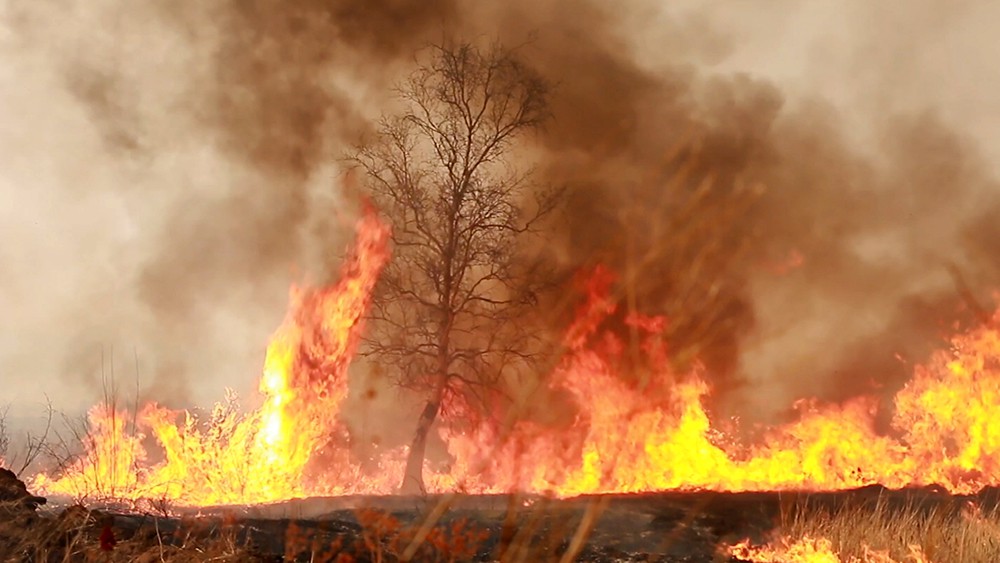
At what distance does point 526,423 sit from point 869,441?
7857mm

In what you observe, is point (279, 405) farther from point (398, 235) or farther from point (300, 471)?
point (398, 235)

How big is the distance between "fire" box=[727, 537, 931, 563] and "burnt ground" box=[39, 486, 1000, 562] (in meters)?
0.29

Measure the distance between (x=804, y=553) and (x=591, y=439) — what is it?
6122mm

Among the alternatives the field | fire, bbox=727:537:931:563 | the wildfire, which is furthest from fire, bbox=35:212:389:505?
fire, bbox=727:537:931:563

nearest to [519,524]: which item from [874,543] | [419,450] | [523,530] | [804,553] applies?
[523,530]

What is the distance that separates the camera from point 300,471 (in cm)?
1638

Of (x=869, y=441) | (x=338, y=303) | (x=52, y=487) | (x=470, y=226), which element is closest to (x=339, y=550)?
(x=52, y=487)

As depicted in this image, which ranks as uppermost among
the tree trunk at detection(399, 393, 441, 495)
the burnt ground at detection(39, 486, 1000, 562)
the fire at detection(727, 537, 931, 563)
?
the tree trunk at detection(399, 393, 441, 495)

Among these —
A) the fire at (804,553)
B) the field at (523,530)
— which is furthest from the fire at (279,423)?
the fire at (804,553)

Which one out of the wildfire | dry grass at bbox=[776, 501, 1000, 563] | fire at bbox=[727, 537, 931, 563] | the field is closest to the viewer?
the field

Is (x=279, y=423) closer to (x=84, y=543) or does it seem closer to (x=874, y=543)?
(x=84, y=543)

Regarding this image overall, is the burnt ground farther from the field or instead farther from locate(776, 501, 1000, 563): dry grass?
locate(776, 501, 1000, 563): dry grass

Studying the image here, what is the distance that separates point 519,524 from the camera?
38.0 ft

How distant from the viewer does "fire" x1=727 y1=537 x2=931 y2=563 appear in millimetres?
11023
